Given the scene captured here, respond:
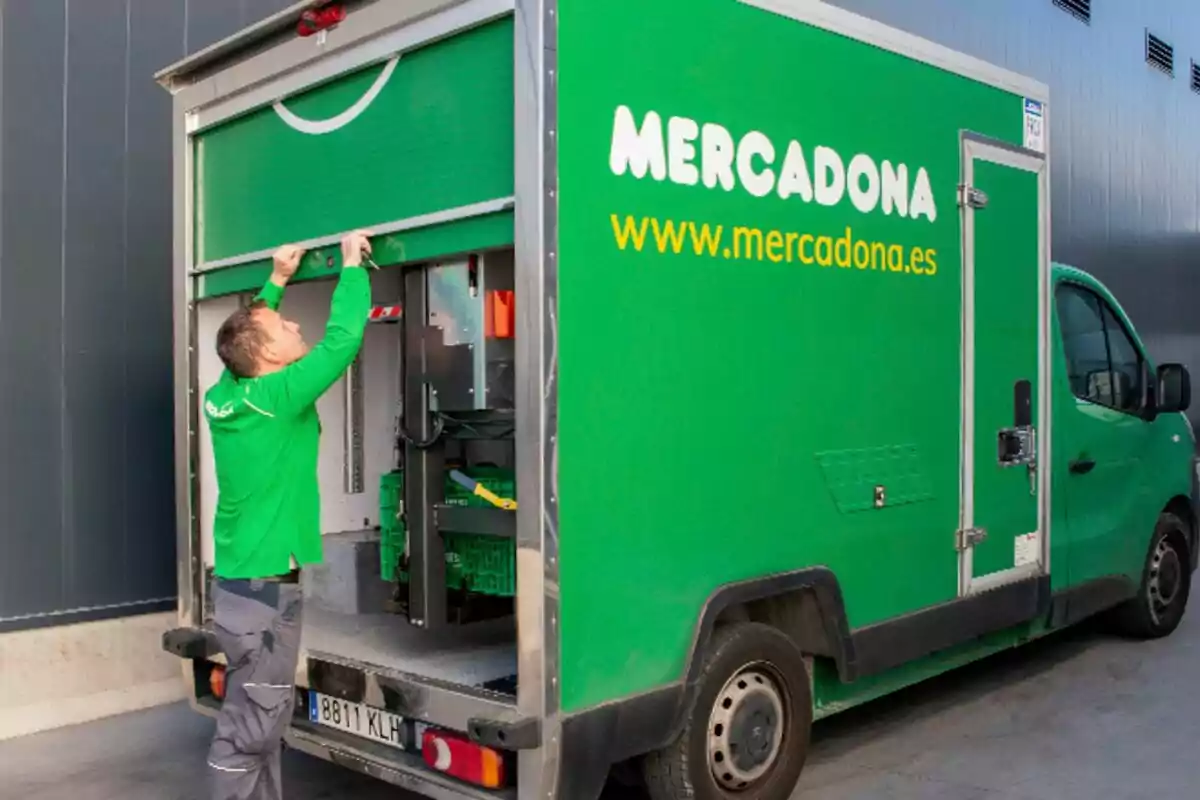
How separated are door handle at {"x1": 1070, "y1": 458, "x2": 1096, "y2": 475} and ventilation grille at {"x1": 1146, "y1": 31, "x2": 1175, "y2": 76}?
468 inches

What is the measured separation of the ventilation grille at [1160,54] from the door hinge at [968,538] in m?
13.1

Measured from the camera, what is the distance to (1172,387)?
6285 millimetres

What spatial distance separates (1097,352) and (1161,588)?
165 cm

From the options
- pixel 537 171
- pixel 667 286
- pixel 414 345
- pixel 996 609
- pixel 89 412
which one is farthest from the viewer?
pixel 89 412

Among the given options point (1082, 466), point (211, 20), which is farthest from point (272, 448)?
point (1082, 466)

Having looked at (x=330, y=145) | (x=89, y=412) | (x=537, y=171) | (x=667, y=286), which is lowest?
(x=89, y=412)

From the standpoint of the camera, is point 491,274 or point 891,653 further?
point 891,653

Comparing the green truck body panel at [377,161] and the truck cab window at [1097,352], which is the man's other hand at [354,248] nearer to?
the green truck body panel at [377,161]

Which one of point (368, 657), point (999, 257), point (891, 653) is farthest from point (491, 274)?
point (999, 257)

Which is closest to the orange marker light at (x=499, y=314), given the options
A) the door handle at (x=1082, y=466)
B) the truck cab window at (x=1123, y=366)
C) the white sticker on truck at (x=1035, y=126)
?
the white sticker on truck at (x=1035, y=126)

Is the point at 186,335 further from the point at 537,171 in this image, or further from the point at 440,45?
the point at 537,171

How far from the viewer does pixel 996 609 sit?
16.2ft

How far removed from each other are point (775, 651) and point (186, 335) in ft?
8.37

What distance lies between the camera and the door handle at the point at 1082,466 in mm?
5605
